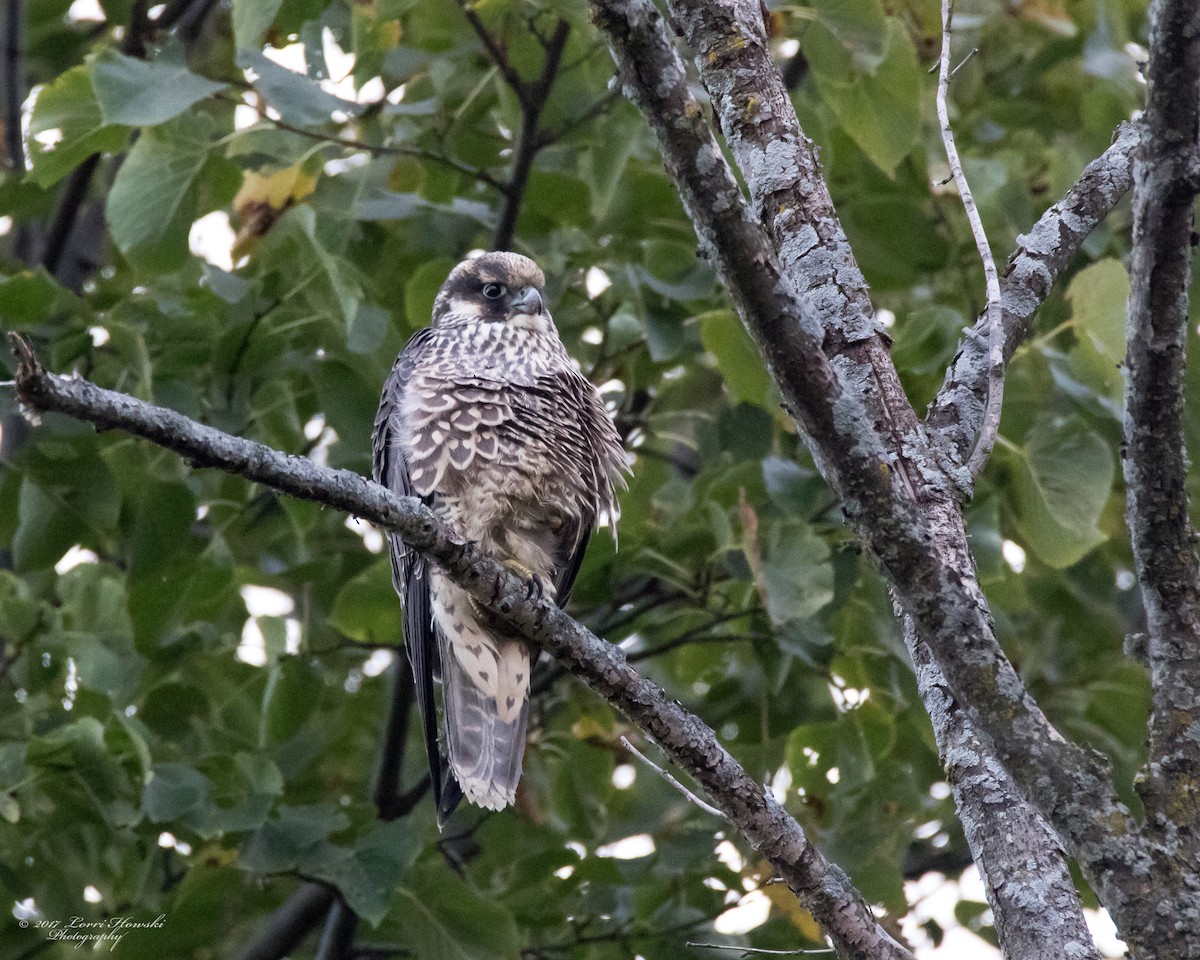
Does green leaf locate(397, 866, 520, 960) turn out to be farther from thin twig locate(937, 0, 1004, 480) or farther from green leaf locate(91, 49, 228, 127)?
green leaf locate(91, 49, 228, 127)

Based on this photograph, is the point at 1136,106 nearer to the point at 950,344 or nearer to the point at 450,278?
the point at 950,344

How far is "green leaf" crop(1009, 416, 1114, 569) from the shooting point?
361cm

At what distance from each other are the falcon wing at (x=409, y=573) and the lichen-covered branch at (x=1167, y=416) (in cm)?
200

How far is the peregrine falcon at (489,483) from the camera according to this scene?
139 inches

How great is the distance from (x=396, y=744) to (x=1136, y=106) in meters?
3.34

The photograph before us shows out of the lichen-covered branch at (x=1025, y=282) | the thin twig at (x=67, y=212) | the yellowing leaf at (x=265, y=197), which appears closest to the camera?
the lichen-covered branch at (x=1025, y=282)

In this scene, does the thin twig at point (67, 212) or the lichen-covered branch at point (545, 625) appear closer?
the lichen-covered branch at point (545, 625)

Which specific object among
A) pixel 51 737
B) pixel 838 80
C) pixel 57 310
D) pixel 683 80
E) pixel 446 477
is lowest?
pixel 51 737

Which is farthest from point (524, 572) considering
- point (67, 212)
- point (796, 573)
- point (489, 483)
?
point (67, 212)

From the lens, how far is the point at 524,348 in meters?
3.96

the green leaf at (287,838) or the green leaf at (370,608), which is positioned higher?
the green leaf at (370,608)

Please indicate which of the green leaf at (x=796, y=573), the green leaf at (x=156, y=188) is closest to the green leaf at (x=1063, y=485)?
the green leaf at (x=796, y=573)

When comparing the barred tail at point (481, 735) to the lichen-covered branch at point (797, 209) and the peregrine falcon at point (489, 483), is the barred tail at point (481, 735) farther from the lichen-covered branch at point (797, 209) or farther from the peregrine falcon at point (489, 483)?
the lichen-covered branch at point (797, 209)

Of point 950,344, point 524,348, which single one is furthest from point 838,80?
point 524,348
